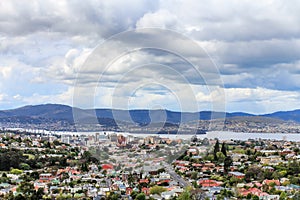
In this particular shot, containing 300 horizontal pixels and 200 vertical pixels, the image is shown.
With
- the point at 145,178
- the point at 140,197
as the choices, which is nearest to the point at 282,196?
the point at 140,197

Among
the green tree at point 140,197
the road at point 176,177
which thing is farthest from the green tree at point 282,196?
the green tree at point 140,197

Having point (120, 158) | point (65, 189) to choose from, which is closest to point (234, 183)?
point (120, 158)

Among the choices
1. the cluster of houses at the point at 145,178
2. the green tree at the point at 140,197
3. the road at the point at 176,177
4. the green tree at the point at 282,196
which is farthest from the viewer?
the road at the point at 176,177

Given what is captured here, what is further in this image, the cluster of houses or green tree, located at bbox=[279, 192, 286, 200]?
the cluster of houses

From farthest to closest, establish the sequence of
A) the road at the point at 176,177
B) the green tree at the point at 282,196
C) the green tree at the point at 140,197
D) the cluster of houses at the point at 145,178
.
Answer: the road at the point at 176,177, the cluster of houses at the point at 145,178, the green tree at the point at 282,196, the green tree at the point at 140,197

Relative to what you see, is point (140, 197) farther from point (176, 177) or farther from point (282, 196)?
point (176, 177)

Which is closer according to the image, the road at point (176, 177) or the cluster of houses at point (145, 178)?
the cluster of houses at point (145, 178)

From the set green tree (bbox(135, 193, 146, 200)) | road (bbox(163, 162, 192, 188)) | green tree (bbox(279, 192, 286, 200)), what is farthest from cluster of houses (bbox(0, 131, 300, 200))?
green tree (bbox(135, 193, 146, 200))

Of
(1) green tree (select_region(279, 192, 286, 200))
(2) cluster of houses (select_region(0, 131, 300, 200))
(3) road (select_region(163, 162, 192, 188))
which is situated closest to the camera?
(1) green tree (select_region(279, 192, 286, 200))

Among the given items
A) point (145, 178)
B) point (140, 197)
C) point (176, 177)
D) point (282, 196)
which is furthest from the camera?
point (176, 177)

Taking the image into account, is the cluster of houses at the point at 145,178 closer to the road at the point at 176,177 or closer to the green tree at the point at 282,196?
the road at the point at 176,177

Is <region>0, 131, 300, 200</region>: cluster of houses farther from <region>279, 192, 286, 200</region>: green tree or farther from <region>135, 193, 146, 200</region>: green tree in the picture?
<region>135, 193, 146, 200</region>: green tree
